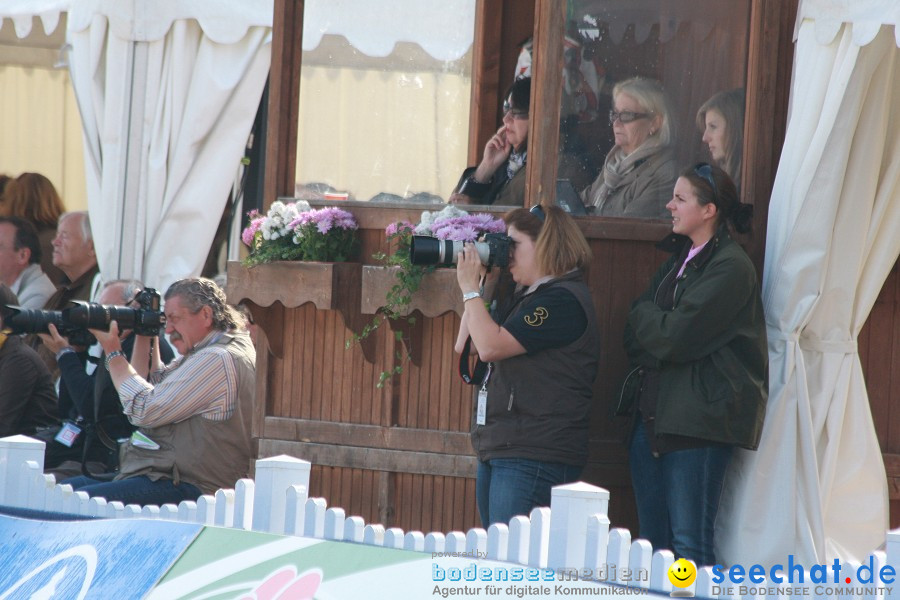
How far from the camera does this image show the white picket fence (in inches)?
117

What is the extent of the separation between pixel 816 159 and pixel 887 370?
92cm

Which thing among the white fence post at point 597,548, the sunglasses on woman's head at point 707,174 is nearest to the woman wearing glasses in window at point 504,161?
the sunglasses on woman's head at point 707,174

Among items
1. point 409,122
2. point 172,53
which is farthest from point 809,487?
point 172,53

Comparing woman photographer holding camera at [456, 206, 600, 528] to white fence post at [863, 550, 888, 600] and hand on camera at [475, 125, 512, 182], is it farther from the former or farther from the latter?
white fence post at [863, 550, 888, 600]

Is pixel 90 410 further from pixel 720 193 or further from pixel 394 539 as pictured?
pixel 720 193

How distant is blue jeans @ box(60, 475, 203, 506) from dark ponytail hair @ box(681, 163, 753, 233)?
2277 millimetres

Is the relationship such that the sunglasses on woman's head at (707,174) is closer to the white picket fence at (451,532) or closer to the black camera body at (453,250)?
the black camera body at (453,250)

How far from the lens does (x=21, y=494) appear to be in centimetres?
406

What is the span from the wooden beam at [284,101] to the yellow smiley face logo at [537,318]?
1.42 m

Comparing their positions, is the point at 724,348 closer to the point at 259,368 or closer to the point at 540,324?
the point at 540,324

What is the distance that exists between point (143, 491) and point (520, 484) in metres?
1.64

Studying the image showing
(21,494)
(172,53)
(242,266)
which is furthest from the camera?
(172,53)

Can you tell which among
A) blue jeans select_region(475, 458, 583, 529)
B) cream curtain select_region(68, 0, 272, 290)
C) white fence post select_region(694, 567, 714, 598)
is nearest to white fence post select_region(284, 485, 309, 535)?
blue jeans select_region(475, 458, 583, 529)

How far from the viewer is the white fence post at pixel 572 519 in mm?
3115
